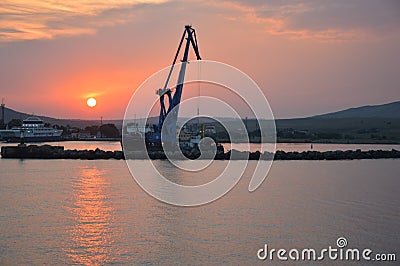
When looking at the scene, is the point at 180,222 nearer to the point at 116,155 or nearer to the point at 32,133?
the point at 116,155

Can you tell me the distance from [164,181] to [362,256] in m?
7.32

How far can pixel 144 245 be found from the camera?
6875 millimetres

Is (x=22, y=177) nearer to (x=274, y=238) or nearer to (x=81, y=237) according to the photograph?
(x=81, y=237)

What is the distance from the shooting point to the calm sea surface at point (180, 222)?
6.51 metres

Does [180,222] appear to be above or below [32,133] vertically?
below

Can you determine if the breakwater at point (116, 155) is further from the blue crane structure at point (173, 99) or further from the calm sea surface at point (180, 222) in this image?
the calm sea surface at point (180, 222)

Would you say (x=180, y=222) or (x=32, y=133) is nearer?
(x=180, y=222)

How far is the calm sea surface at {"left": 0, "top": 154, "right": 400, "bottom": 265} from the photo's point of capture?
6.51 m

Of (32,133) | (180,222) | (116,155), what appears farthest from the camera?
(32,133)

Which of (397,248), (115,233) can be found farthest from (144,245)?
(397,248)

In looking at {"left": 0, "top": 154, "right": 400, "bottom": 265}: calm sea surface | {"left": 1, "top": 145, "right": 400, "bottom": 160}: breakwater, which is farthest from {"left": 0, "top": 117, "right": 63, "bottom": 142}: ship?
{"left": 0, "top": 154, "right": 400, "bottom": 265}: calm sea surface

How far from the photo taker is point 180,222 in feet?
27.0

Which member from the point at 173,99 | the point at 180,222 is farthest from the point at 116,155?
the point at 180,222

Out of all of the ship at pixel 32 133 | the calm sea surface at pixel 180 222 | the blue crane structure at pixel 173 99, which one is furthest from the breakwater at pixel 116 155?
the ship at pixel 32 133
